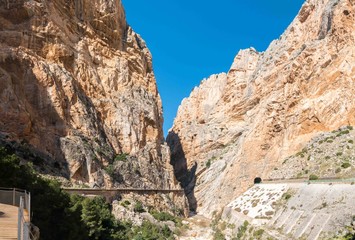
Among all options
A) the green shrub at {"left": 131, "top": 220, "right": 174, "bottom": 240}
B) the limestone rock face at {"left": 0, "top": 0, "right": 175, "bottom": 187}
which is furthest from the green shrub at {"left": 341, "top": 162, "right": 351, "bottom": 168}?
the limestone rock face at {"left": 0, "top": 0, "right": 175, "bottom": 187}

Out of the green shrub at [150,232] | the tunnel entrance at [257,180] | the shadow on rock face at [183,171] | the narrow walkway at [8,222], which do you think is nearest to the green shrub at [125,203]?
the green shrub at [150,232]

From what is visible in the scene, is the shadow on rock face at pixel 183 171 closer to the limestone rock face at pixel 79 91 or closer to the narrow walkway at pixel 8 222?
the limestone rock face at pixel 79 91

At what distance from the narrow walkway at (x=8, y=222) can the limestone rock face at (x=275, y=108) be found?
52.4m

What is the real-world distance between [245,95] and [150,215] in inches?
1996

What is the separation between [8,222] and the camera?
12.4m

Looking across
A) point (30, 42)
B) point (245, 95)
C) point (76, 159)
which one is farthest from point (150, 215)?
point (245, 95)

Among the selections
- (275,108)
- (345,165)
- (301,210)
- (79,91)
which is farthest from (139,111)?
(301,210)

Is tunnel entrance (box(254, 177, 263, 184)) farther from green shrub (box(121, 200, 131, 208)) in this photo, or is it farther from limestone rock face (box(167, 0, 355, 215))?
green shrub (box(121, 200, 131, 208))

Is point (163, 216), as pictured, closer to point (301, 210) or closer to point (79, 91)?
point (79, 91)

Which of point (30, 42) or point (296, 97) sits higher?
point (30, 42)

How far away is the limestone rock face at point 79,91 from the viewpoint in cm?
4928

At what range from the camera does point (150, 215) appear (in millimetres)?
52125

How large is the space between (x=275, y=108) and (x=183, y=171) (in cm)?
3726

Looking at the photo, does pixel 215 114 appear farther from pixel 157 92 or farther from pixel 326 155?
pixel 326 155
